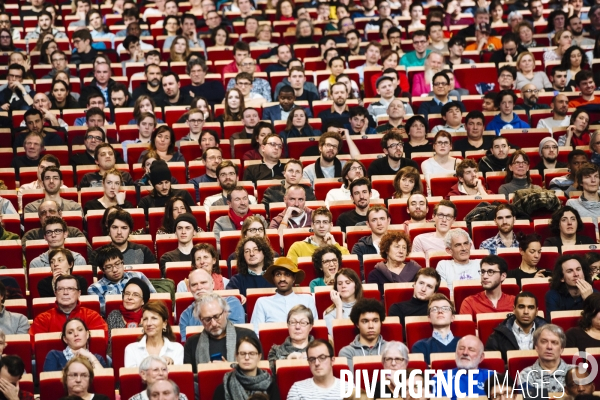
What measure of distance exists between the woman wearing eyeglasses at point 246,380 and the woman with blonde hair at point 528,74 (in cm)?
372

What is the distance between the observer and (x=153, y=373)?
394cm

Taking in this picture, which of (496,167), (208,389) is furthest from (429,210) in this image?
(208,389)

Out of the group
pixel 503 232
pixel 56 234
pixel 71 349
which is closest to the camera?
pixel 71 349

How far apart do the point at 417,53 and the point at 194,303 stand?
3.53 metres

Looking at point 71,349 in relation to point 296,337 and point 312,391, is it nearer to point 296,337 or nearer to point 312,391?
point 296,337

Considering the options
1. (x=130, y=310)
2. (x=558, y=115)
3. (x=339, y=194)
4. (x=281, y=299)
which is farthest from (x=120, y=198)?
(x=558, y=115)

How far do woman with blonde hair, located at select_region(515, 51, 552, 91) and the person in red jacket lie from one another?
3.63 meters

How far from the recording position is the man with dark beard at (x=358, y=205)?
216 inches

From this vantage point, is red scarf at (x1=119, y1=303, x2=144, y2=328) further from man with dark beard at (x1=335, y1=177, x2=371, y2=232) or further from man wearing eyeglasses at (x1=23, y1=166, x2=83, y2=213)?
man with dark beard at (x1=335, y1=177, x2=371, y2=232)

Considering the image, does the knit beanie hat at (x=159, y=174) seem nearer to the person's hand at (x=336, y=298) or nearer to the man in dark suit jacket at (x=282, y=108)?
the man in dark suit jacket at (x=282, y=108)

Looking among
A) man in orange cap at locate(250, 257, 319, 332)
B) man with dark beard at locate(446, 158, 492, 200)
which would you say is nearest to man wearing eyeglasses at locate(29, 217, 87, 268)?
man in orange cap at locate(250, 257, 319, 332)

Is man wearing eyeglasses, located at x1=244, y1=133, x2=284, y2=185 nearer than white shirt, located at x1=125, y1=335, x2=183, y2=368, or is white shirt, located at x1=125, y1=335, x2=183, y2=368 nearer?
white shirt, located at x1=125, y1=335, x2=183, y2=368

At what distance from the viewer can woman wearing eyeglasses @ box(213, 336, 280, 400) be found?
3973 millimetres

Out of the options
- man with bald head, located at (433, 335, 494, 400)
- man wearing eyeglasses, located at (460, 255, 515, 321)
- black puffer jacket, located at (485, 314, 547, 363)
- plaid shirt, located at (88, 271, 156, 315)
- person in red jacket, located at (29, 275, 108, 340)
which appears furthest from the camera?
plaid shirt, located at (88, 271, 156, 315)
